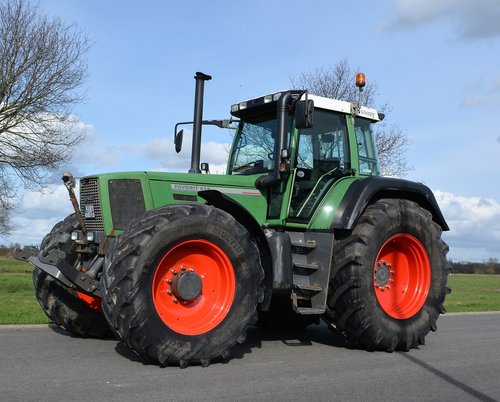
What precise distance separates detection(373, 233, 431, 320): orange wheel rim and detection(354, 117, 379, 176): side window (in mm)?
1075

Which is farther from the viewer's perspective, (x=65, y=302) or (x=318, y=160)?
(x=318, y=160)

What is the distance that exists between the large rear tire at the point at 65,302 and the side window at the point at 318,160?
8.44 ft

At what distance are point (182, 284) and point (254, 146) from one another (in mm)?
2524

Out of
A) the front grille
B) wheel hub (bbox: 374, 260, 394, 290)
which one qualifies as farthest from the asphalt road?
the front grille

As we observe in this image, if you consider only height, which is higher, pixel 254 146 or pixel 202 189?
pixel 254 146

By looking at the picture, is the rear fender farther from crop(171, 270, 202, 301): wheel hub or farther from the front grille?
the front grille

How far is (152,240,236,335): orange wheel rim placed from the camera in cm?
550

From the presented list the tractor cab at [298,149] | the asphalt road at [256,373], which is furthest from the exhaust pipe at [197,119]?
the asphalt road at [256,373]

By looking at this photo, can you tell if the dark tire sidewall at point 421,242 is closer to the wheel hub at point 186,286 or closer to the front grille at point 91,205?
the wheel hub at point 186,286

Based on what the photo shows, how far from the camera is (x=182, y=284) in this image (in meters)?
5.54

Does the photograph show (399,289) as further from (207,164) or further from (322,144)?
(207,164)

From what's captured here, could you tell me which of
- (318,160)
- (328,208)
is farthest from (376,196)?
(318,160)

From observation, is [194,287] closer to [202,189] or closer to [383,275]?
[202,189]

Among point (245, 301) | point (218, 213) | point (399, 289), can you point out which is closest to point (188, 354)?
point (245, 301)
